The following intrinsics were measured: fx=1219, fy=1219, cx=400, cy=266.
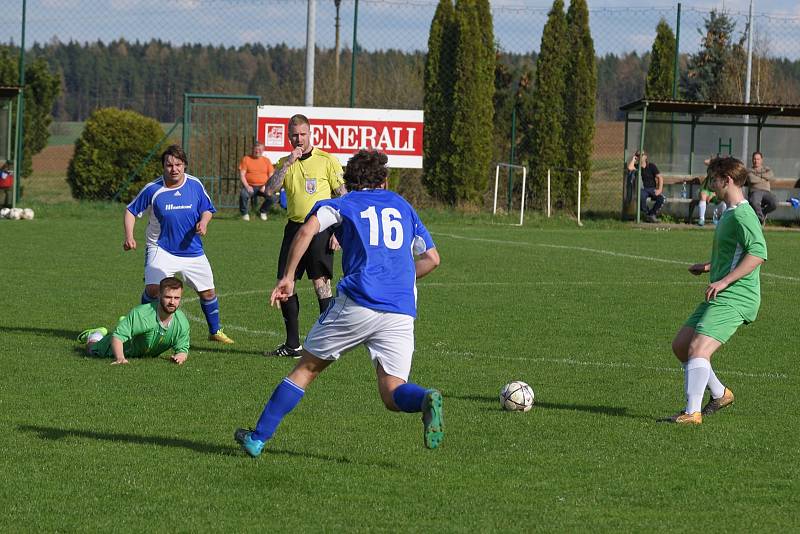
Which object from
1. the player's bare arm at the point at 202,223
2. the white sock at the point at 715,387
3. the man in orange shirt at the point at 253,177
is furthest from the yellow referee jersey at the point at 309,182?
the man in orange shirt at the point at 253,177

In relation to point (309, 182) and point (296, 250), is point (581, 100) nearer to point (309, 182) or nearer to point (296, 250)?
point (309, 182)

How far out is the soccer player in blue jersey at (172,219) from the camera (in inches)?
418

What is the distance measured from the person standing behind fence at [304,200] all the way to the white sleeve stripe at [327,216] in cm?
378

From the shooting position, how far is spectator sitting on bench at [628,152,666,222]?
2847 centimetres

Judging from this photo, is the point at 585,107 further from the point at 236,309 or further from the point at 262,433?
the point at 262,433

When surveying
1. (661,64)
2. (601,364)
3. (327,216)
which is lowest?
(601,364)

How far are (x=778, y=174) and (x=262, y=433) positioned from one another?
2663 cm

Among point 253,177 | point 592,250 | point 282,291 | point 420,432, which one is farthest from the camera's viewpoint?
point 253,177

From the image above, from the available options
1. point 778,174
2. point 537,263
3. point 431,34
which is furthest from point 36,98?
point 537,263

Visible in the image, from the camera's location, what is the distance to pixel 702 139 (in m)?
31.0

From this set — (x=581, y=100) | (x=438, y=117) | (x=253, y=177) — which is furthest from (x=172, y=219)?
(x=581, y=100)

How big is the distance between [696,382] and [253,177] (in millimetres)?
20238

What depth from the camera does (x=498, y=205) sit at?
107ft

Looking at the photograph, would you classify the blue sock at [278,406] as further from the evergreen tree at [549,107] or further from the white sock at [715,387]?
the evergreen tree at [549,107]
